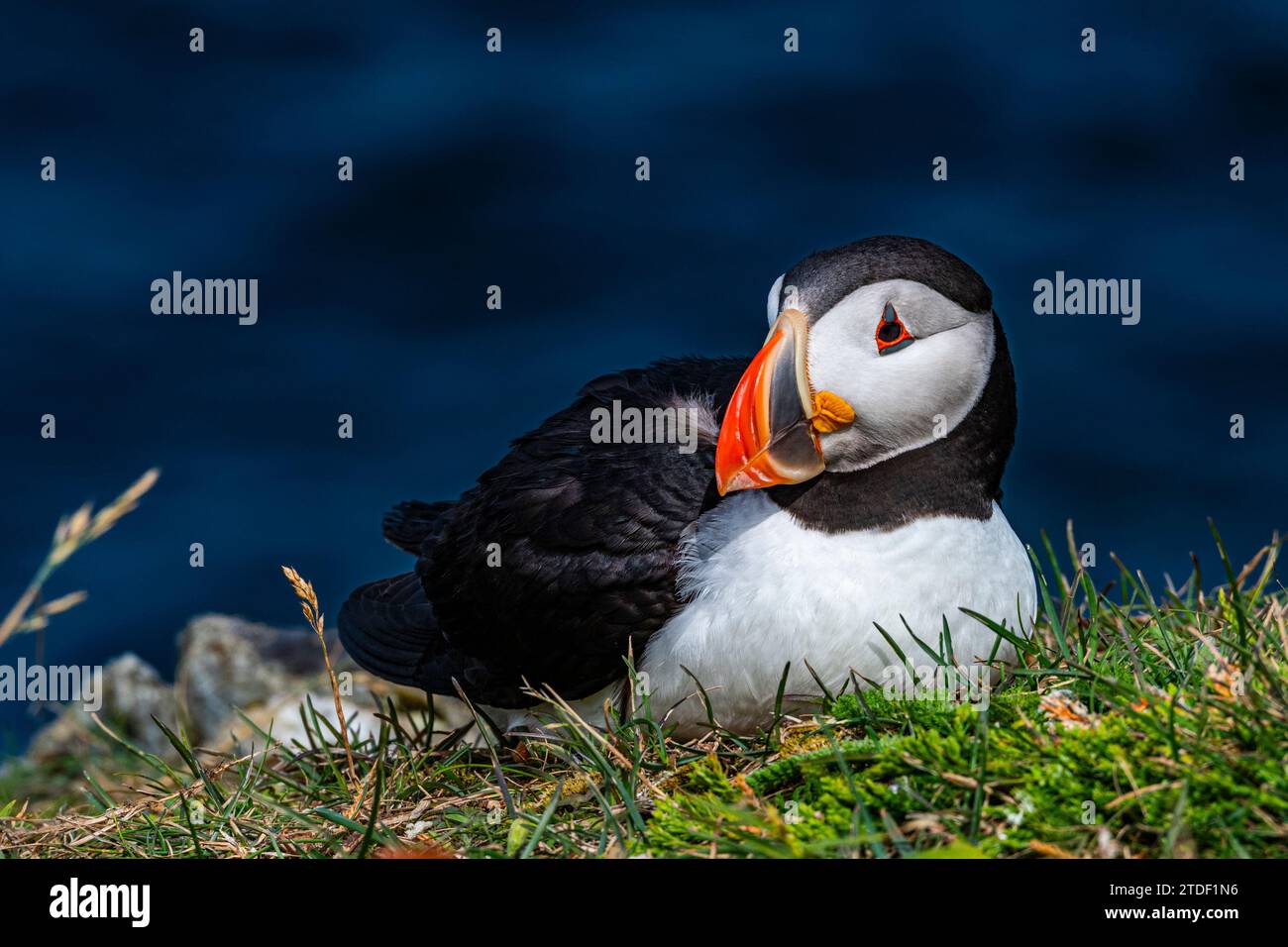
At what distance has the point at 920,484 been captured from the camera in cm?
405

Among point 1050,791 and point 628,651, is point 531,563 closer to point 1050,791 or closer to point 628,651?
point 628,651

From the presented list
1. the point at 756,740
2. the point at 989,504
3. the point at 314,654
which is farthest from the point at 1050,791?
the point at 314,654

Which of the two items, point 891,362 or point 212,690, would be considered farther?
point 212,690

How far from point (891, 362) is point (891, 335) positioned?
0.08 m

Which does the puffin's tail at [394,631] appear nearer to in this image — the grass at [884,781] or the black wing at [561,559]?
the black wing at [561,559]

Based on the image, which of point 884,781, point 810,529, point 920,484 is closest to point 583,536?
point 810,529

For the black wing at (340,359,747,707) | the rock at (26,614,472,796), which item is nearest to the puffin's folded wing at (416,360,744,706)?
the black wing at (340,359,747,707)

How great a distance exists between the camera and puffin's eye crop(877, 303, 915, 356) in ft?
12.9

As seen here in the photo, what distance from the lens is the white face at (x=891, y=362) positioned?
3902mm

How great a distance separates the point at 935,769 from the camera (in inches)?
118

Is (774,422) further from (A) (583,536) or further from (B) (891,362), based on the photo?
(A) (583,536)

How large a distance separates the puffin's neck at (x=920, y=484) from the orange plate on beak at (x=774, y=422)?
115 millimetres
